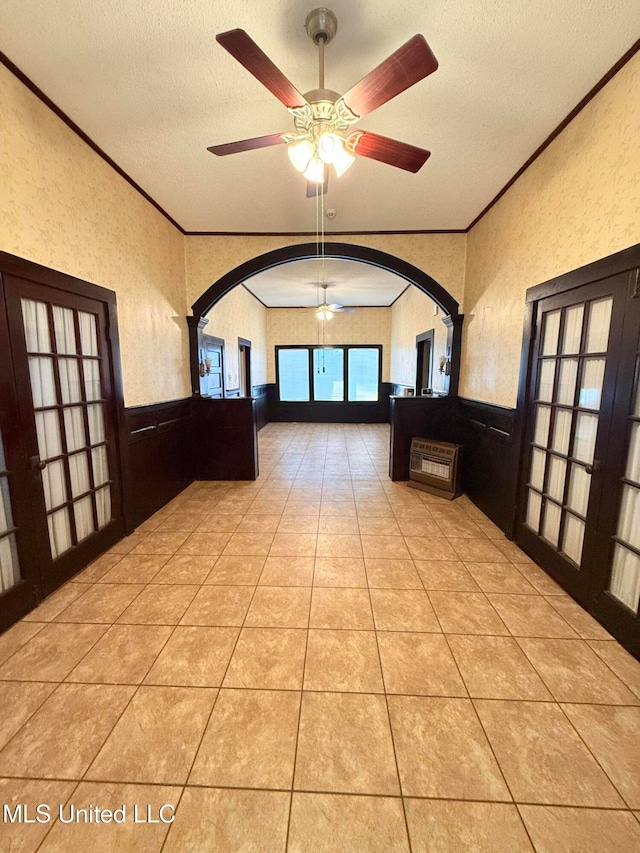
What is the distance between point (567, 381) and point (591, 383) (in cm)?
24

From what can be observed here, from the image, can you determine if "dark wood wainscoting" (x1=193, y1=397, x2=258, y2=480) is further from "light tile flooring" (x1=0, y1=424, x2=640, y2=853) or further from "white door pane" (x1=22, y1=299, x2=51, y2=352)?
"white door pane" (x1=22, y1=299, x2=51, y2=352)

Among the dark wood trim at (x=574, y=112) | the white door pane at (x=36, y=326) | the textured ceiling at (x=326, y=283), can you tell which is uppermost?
the textured ceiling at (x=326, y=283)

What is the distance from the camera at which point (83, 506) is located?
8.49ft

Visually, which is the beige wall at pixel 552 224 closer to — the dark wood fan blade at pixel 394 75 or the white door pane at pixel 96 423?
the dark wood fan blade at pixel 394 75

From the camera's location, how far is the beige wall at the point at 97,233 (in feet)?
6.37

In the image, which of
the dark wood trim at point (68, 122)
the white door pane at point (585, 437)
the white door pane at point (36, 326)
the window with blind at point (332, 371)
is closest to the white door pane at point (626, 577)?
the white door pane at point (585, 437)

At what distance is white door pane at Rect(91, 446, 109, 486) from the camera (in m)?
2.70

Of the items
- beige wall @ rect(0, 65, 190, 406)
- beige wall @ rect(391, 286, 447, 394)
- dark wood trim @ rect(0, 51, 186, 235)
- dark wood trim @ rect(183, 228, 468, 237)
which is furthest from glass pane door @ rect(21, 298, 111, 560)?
beige wall @ rect(391, 286, 447, 394)

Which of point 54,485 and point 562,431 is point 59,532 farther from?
point 562,431

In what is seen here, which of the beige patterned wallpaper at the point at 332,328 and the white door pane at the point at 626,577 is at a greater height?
Answer: the beige patterned wallpaper at the point at 332,328

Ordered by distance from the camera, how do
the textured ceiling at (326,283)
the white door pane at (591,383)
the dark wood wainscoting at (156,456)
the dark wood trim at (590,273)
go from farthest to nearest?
→ the textured ceiling at (326,283), the dark wood wainscoting at (156,456), the white door pane at (591,383), the dark wood trim at (590,273)

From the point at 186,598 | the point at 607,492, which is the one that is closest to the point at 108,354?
the point at 186,598

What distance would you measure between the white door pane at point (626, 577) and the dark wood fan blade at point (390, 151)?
7.92ft

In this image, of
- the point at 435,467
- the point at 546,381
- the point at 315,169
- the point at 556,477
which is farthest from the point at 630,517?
the point at 315,169
